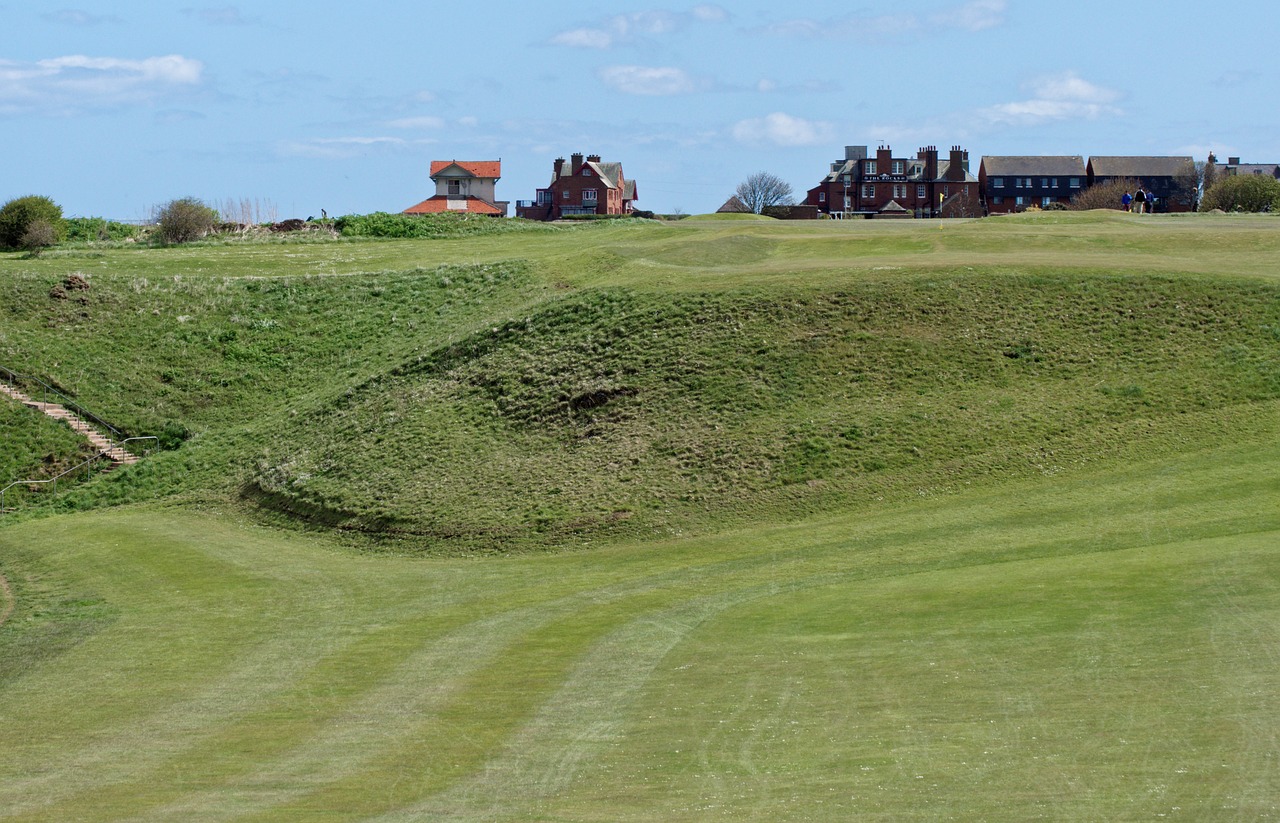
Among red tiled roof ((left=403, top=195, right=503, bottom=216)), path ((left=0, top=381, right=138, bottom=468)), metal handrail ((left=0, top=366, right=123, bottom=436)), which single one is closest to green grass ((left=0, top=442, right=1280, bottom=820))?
path ((left=0, top=381, right=138, bottom=468))

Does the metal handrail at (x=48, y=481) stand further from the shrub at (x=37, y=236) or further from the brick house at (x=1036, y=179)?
the brick house at (x=1036, y=179)

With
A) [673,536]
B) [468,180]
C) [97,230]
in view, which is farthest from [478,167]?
[673,536]

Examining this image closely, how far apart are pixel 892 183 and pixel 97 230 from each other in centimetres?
8577

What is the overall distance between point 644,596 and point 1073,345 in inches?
762

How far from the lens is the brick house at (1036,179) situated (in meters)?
136

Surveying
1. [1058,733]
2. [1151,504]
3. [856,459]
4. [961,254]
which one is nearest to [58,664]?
[1058,733]

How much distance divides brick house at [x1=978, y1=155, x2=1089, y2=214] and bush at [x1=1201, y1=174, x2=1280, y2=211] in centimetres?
4490

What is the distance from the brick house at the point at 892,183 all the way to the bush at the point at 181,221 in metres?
68.9

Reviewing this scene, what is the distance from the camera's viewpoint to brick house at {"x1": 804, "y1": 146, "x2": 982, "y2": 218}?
133m

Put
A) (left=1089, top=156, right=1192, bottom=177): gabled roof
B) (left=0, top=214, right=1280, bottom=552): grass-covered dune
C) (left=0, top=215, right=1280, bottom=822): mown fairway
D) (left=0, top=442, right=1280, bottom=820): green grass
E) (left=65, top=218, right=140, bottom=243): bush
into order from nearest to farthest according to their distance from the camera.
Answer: (left=0, top=442, right=1280, bottom=820): green grass < (left=0, top=215, right=1280, bottom=822): mown fairway < (left=0, top=214, right=1280, bottom=552): grass-covered dune < (left=65, top=218, right=140, bottom=243): bush < (left=1089, top=156, right=1192, bottom=177): gabled roof

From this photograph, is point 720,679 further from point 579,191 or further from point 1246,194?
point 579,191

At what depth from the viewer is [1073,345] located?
126ft

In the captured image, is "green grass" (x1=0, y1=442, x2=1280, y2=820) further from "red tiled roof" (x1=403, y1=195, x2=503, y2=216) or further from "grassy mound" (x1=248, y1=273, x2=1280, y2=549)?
"red tiled roof" (x1=403, y1=195, x2=503, y2=216)

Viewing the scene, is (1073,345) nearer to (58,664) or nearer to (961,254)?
(961,254)
